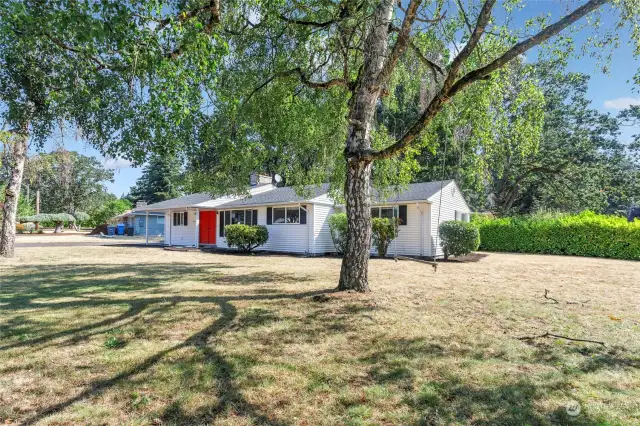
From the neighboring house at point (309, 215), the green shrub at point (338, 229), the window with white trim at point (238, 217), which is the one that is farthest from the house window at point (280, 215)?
the green shrub at point (338, 229)

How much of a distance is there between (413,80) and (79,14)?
8231mm

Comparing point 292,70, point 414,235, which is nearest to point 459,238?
point 414,235

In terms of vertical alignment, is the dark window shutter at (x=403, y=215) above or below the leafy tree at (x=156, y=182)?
below

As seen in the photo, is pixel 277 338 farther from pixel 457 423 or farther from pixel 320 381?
pixel 457 423

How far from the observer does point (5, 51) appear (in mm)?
5789

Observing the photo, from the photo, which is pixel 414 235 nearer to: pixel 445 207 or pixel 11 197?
pixel 445 207

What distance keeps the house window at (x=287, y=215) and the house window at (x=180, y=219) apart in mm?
7632

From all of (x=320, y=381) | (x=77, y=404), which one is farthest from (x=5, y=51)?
(x=320, y=381)

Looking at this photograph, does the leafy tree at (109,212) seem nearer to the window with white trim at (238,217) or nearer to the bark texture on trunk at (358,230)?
the window with white trim at (238,217)

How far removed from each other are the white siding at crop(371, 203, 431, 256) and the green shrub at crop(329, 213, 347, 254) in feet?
4.47

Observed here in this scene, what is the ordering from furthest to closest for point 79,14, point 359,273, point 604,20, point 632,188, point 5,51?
point 632,188 < point 359,273 < point 604,20 < point 5,51 < point 79,14

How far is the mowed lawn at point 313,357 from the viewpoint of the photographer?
2889mm

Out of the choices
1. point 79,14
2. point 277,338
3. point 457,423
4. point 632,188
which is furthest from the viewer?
point 632,188

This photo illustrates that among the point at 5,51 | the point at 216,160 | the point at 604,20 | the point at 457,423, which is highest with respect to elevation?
the point at 604,20
